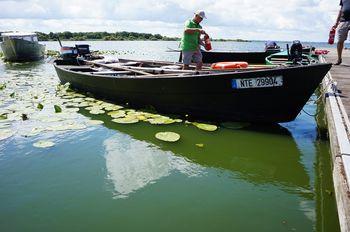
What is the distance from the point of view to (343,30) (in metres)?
9.37

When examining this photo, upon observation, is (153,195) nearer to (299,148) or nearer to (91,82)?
(299,148)

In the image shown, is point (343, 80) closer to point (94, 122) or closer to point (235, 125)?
point (235, 125)

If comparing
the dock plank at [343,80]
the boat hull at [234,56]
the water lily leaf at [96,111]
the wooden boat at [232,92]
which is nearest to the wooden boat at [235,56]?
the boat hull at [234,56]

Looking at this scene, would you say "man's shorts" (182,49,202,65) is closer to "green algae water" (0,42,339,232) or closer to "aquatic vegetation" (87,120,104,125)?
"green algae water" (0,42,339,232)

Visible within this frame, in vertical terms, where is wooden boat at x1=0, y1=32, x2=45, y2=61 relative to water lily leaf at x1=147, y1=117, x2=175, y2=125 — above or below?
above

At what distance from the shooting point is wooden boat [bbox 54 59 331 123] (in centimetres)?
655

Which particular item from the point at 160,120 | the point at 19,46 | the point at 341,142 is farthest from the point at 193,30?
the point at 19,46

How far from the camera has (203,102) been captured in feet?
24.9

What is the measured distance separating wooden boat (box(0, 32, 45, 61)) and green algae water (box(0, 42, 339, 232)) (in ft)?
75.0

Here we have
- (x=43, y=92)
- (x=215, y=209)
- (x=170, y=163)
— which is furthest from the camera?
(x=43, y=92)

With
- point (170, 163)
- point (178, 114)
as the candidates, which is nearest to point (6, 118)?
point (178, 114)

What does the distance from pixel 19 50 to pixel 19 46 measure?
414 millimetres

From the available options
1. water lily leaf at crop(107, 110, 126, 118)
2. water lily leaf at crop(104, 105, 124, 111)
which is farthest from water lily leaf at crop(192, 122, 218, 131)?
water lily leaf at crop(104, 105, 124, 111)

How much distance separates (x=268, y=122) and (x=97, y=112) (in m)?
4.38
